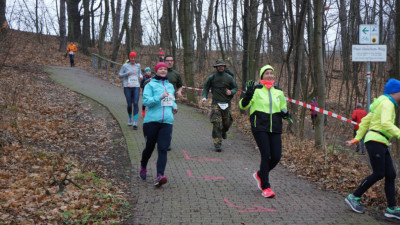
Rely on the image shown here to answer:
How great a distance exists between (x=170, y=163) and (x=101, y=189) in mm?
2209

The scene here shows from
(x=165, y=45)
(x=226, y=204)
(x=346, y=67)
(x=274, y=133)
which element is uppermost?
(x=165, y=45)

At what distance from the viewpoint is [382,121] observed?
516 centimetres

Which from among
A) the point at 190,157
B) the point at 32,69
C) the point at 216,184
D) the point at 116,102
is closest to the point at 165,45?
the point at 32,69

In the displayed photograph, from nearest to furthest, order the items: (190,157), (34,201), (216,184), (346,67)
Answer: (34,201) < (216,184) < (190,157) < (346,67)

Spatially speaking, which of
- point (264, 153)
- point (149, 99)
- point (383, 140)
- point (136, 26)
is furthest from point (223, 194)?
point (136, 26)

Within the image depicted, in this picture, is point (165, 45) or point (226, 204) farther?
point (165, 45)

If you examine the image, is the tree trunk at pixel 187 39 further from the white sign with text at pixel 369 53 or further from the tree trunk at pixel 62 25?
the tree trunk at pixel 62 25

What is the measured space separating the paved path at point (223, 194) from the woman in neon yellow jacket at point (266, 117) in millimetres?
483

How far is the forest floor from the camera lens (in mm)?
5258

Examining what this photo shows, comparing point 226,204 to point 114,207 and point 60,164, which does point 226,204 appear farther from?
point 60,164

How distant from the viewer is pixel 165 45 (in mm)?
30469

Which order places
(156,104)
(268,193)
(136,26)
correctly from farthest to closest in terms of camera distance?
(136,26) → (156,104) → (268,193)

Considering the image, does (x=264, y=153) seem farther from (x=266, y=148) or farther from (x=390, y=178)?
(x=390, y=178)

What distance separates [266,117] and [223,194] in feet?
4.33
